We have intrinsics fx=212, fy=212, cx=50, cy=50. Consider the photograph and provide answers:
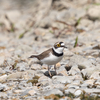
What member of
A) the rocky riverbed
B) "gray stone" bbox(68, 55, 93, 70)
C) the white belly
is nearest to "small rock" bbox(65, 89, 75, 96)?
the rocky riverbed

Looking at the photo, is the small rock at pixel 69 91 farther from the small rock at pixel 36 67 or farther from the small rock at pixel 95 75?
the small rock at pixel 36 67

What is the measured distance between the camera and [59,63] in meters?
6.21

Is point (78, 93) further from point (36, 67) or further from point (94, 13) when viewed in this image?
point (94, 13)

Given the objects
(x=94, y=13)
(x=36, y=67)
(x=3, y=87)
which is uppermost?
(x=94, y=13)

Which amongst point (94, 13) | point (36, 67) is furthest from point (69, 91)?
point (94, 13)

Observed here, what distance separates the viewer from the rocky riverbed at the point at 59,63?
420 centimetres

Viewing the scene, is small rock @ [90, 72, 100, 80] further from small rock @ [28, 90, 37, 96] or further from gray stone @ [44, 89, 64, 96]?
small rock @ [28, 90, 37, 96]

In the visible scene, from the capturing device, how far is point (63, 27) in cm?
1028

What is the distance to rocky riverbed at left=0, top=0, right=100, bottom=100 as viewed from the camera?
4.20 m

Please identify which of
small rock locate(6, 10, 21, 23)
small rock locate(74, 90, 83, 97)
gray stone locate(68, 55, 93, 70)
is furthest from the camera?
small rock locate(6, 10, 21, 23)

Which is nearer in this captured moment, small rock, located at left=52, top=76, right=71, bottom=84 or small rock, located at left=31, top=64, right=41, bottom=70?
small rock, located at left=52, top=76, right=71, bottom=84

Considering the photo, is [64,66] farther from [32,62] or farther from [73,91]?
[73,91]

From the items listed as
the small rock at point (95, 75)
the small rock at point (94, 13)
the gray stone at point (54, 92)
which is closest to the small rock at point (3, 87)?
the gray stone at point (54, 92)

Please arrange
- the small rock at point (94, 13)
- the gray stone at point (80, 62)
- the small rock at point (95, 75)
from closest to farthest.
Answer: the small rock at point (95, 75) → the gray stone at point (80, 62) → the small rock at point (94, 13)
